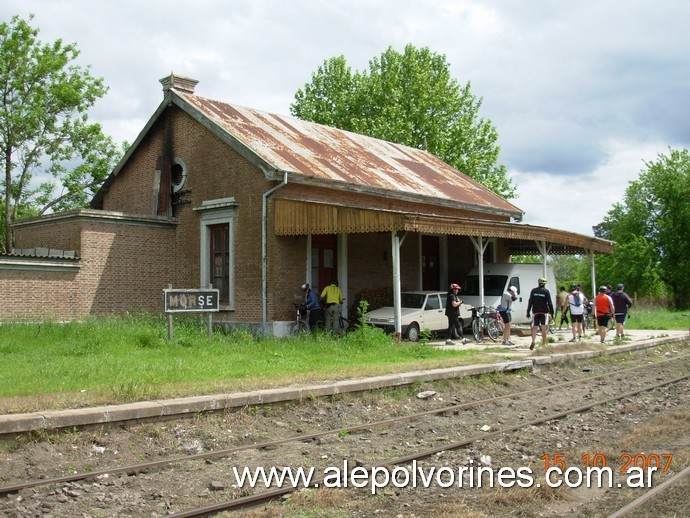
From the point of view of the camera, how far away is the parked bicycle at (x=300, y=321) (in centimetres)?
1880

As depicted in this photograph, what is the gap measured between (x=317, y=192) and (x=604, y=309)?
848 centimetres

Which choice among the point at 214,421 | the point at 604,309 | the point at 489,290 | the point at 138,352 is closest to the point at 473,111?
the point at 489,290

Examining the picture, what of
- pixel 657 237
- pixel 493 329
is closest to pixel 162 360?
pixel 493 329

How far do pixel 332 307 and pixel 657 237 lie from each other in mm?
46899

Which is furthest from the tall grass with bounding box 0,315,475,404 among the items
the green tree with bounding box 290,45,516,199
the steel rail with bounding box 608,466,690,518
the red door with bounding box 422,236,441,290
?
the green tree with bounding box 290,45,516,199

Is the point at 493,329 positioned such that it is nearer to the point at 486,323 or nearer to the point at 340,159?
the point at 486,323

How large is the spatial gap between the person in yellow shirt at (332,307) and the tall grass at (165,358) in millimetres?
1339

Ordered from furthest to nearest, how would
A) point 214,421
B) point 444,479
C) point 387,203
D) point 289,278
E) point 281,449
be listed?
point 387,203 → point 289,278 → point 214,421 → point 281,449 → point 444,479

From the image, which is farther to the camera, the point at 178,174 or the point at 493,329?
the point at 178,174

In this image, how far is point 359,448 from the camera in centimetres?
855

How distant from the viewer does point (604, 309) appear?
19.8 m

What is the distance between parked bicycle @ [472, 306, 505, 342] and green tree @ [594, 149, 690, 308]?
39851 millimetres

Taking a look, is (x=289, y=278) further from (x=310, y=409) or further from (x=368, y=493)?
(x=368, y=493)

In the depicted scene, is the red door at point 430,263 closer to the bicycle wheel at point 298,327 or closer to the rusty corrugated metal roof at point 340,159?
the rusty corrugated metal roof at point 340,159
